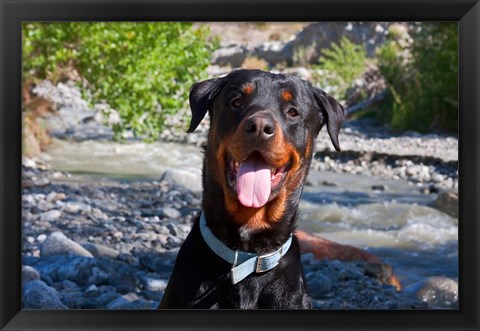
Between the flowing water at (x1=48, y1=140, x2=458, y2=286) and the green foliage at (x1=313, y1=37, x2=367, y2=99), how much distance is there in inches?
28.4

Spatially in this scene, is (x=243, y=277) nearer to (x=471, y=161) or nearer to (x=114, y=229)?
(x=471, y=161)

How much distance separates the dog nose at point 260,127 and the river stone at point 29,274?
8.59 ft

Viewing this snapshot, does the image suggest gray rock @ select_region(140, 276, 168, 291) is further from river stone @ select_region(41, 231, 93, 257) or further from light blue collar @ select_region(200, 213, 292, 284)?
light blue collar @ select_region(200, 213, 292, 284)

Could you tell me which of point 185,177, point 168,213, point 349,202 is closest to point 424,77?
point 349,202

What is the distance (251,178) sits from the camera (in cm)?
302

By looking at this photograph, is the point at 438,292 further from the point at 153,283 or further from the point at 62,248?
the point at 62,248

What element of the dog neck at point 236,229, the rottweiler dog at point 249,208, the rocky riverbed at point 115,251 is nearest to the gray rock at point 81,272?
the rocky riverbed at point 115,251

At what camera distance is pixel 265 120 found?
2904 mm

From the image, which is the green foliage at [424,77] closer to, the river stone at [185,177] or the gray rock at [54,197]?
the river stone at [185,177]

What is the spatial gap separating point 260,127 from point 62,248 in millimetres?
2989

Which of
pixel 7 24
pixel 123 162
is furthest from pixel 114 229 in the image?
pixel 7 24

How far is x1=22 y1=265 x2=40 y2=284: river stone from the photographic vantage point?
5.06 m

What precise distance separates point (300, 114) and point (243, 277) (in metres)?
0.63

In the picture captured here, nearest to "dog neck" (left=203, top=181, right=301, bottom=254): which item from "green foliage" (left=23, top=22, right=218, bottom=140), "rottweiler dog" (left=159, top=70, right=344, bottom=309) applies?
"rottweiler dog" (left=159, top=70, right=344, bottom=309)
